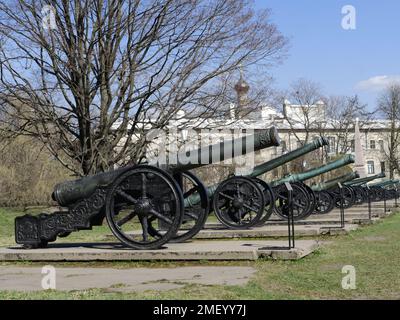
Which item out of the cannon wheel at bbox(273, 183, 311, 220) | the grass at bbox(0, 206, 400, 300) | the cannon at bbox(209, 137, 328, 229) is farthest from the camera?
the cannon wheel at bbox(273, 183, 311, 220)

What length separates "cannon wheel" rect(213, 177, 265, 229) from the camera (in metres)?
15.9

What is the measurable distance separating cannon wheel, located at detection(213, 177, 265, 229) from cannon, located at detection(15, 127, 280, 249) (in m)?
4.46

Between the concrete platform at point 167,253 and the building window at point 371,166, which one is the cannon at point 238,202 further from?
the building window at point 371,166

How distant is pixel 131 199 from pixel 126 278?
2.17 m

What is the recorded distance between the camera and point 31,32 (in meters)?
18.0

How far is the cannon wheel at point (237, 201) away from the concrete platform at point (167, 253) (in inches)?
181

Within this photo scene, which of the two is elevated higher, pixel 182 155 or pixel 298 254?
pixel 182 155

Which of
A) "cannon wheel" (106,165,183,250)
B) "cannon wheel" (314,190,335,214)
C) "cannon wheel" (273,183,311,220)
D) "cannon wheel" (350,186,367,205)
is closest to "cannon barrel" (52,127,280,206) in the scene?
"cannon wheel" (106,165,183,250)

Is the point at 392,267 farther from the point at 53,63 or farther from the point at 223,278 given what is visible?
the point at 53,63

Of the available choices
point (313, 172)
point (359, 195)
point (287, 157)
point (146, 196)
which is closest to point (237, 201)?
point (287, 157)

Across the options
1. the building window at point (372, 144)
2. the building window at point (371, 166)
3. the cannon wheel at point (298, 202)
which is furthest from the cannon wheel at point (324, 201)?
the building window at point (371, 166)

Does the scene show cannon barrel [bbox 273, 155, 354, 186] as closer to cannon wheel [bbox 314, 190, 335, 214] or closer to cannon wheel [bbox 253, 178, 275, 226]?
cannon wheel [bbox 314, 190, 335, 214]
